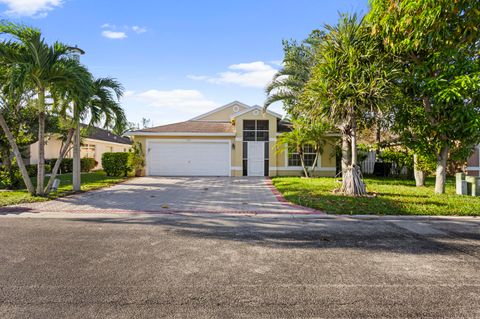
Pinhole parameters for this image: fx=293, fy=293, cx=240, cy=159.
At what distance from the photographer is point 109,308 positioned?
A: 284 centimetres

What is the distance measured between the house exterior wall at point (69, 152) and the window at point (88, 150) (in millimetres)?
326

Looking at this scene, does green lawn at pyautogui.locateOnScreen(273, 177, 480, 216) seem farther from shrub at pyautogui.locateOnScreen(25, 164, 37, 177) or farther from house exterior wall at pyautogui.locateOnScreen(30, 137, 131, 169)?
house exterior wall at pyautogui.locateOnScreen(30, 137, 131, 169)

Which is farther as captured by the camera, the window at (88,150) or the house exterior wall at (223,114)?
the house exterior wall at (223,114)

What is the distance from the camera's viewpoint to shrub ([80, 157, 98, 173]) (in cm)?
2203

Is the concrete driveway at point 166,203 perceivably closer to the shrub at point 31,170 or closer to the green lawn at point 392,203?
the green lawn at point 392,203

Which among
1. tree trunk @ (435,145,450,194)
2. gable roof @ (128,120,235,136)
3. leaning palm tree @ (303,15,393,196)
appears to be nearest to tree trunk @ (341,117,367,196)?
leaning palm tree @ (303,15,393,196)

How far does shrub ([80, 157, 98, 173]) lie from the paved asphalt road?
1721 centimetres

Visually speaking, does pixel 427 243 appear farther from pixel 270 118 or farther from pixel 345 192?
pixel 270 118

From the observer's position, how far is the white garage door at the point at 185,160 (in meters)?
18.6

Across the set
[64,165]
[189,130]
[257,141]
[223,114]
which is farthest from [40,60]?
[223,114]

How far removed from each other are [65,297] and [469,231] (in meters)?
7.05

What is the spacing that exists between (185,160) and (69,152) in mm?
10855

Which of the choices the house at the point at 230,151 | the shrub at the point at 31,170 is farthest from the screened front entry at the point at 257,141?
the shrub at the point at 31,170

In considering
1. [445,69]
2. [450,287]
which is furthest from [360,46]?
[450,287]
